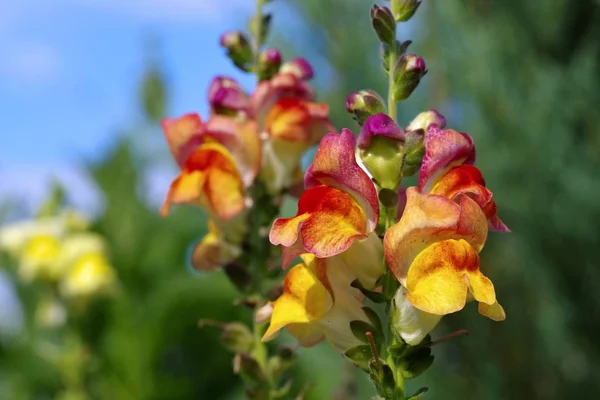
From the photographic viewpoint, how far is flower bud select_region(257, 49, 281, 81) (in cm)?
97

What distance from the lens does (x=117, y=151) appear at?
15.5 feet

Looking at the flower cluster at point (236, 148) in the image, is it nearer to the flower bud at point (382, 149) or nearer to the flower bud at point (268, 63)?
the flower bud at point (268, 63)

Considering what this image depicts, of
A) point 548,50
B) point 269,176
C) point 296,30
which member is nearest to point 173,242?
point 296,30

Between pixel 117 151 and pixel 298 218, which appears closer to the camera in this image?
pixel 298 218

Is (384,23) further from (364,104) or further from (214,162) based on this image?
(214,162)

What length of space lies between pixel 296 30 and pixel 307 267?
2776 mm

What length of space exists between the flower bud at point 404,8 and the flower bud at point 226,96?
0.92 feet

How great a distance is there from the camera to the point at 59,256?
223cm

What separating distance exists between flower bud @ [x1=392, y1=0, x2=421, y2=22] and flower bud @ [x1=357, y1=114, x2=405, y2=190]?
0.14 m

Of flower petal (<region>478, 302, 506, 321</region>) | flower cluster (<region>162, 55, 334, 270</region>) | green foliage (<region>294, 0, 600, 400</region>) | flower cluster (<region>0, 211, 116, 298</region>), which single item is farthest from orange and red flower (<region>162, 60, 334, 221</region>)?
green foliage (<region>294, 0, 600, 400</region>)

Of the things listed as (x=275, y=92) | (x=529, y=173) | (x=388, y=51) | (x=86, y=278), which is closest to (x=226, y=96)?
(x=275, y=92)

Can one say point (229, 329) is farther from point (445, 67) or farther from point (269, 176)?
point (445, 67)

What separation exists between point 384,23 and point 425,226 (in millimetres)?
214

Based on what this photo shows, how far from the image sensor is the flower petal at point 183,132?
0.91 meters
